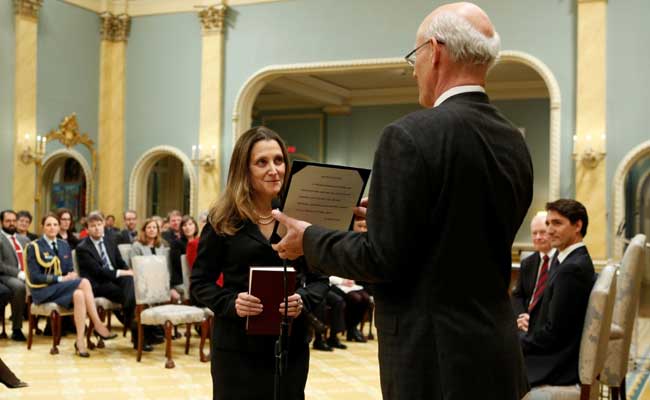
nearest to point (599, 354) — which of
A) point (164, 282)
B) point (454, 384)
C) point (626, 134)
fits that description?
point (454, 384)

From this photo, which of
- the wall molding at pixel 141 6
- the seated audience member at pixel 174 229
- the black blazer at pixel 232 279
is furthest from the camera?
the wall molding at pixel 141 6

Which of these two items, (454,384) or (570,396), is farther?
(570,396)

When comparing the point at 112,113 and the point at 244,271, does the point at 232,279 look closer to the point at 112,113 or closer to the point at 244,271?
the point at 244,271

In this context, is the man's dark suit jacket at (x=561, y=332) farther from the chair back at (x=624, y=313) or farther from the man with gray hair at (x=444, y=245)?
the man with gray hair at (x=444, y=245)

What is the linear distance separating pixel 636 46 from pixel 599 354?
8421 millimetres

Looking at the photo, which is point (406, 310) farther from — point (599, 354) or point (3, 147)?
point (3, 147)

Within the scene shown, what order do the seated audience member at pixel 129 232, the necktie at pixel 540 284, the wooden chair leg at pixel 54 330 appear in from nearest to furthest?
1. the necktie at pixel 540 284
2. the wooden chair leg at pixel 54 330
3. the seated audience member at pixel 129 232

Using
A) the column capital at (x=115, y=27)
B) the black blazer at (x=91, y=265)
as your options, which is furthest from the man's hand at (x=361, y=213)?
the column capital at (x=115, y=27)

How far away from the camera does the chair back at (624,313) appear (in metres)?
4.88

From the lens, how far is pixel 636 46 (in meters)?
11.0

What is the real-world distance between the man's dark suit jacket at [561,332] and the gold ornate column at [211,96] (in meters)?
9.98

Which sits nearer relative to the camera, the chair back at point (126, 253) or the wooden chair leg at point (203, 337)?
the wooden chair leg at point (203, 337)

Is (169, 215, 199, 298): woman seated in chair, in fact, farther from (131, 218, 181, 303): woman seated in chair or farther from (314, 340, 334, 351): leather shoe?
(314, 340, 334, 351): leather shoe

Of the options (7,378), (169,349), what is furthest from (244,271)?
(169,349)
